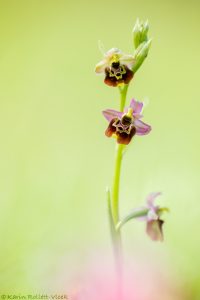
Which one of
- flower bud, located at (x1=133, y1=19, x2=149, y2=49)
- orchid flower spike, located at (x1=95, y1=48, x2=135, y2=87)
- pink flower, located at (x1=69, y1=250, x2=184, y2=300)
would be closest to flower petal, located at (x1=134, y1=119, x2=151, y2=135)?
orchid flower spike, located at (x1=95, y1=48, x2=135, y2=87)

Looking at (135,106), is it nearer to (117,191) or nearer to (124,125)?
(124,125)

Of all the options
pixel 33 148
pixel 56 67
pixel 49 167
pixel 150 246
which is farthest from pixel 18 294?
pixel 56 67

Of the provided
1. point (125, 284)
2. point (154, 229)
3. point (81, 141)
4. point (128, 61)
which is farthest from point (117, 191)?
point (81, 141)

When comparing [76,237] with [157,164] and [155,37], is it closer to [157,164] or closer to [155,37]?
[157,164]

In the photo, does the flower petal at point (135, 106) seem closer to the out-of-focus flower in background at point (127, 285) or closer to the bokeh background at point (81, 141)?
the bokeh background at point (81, 141)

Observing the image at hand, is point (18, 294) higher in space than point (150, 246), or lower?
lower

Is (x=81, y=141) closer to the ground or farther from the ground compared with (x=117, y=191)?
farther from the ground

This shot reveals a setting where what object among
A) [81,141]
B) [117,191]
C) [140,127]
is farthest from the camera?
[81,141]
